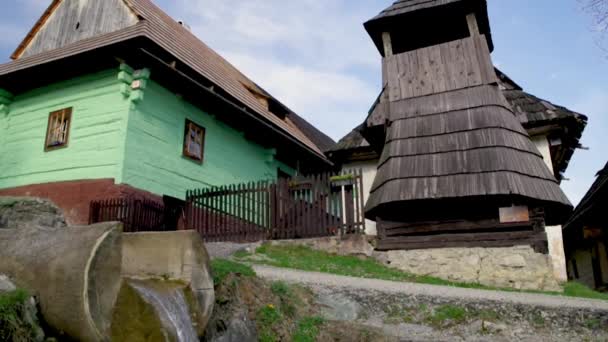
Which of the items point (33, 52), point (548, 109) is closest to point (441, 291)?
point (548, 109)

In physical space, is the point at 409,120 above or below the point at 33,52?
below

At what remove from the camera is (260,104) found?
1723 centimetres

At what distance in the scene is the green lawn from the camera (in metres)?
9.22

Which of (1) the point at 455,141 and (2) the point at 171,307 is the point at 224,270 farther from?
(1) the point at 455,141

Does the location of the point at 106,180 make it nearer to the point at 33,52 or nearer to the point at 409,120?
the point at 33,52

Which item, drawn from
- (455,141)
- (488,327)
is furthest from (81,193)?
(488,327)

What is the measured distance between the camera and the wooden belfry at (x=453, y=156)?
394 inches

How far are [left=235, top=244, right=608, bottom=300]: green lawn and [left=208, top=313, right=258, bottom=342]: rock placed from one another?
11.7ft

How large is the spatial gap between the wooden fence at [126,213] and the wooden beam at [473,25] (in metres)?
8.69

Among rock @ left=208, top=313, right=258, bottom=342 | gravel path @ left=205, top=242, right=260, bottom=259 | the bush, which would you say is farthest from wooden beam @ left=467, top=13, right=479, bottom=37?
the bush

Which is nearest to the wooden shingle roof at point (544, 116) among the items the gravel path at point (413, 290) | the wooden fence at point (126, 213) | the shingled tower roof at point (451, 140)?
the shingled tower roof at point (451, 140)

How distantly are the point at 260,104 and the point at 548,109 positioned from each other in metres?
8.93

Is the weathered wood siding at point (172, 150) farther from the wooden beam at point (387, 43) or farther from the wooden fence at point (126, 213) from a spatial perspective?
the wooden beam at point (387, 43)

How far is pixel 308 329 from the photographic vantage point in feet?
19.6
